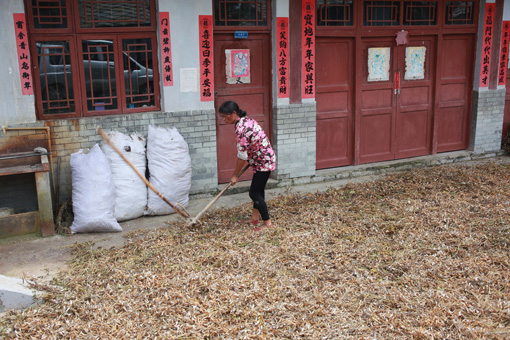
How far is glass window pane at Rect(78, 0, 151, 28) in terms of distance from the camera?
5822 mm

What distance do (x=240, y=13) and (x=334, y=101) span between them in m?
2.07

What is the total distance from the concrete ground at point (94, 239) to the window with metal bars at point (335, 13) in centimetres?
231

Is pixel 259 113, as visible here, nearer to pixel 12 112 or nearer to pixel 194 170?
pixel 194 170

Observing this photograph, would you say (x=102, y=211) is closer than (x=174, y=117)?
Yes

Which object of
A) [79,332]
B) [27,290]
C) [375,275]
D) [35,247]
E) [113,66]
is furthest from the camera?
[113,66]

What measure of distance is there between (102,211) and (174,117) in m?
1.64

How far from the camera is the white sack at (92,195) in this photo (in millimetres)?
5414

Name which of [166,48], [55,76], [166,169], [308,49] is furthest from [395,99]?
[55,76]

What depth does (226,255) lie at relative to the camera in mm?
4703

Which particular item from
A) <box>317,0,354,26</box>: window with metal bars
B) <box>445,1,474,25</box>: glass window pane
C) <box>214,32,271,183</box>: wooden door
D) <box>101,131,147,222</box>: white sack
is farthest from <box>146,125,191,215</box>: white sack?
<box>445,1,474,25</box>: glass window pane

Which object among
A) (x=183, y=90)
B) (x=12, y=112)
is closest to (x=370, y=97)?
(x=183, y=90)

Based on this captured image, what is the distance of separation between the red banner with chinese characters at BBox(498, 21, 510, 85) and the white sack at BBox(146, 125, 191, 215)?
6152 millimetres

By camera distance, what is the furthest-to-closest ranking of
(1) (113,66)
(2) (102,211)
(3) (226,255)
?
(1) (113,66) < (2) (102,211) < (3) (226,255)

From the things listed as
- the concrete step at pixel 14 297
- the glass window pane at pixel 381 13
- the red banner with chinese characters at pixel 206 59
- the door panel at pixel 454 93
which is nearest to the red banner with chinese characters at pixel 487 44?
the door panel at pixel 454 93
